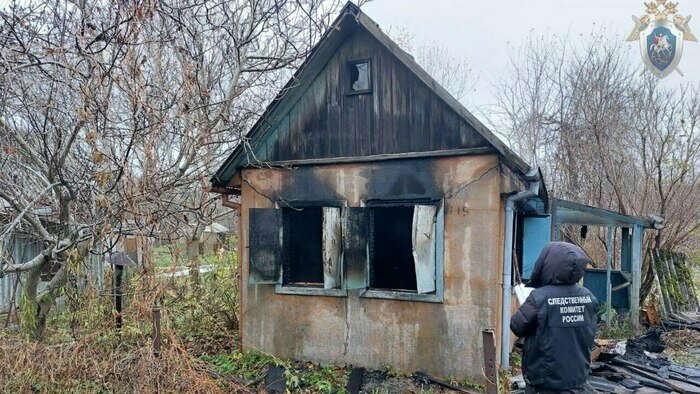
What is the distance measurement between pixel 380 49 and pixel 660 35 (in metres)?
13.0

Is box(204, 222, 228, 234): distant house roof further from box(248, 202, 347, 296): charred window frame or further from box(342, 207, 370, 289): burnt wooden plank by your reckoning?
box(342, 207, 370, 289): burnt wooden plank

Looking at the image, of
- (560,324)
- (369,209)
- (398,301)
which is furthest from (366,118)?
(560,324)

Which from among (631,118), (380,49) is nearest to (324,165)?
(380,49)

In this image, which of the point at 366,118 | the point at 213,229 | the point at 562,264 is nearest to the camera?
the point at 562,264

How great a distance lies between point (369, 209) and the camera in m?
7.30

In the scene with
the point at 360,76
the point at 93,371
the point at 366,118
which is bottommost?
the point at 93,371

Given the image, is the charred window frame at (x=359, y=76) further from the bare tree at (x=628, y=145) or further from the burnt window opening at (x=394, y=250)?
the bare tree at (x=628, y=145)

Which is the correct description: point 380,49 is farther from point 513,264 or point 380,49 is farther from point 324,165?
point 513,264

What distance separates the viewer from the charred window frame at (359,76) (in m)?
7.41

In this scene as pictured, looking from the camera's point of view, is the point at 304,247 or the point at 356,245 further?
the point at 304,247

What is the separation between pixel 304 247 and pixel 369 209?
188 centimetres

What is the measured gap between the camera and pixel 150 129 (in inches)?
231

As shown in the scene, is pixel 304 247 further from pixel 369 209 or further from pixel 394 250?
pixel 369 209

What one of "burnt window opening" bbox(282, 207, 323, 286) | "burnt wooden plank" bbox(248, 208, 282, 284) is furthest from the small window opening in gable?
"burnt wooden plank" bbox(248, 208, 282, 284)
